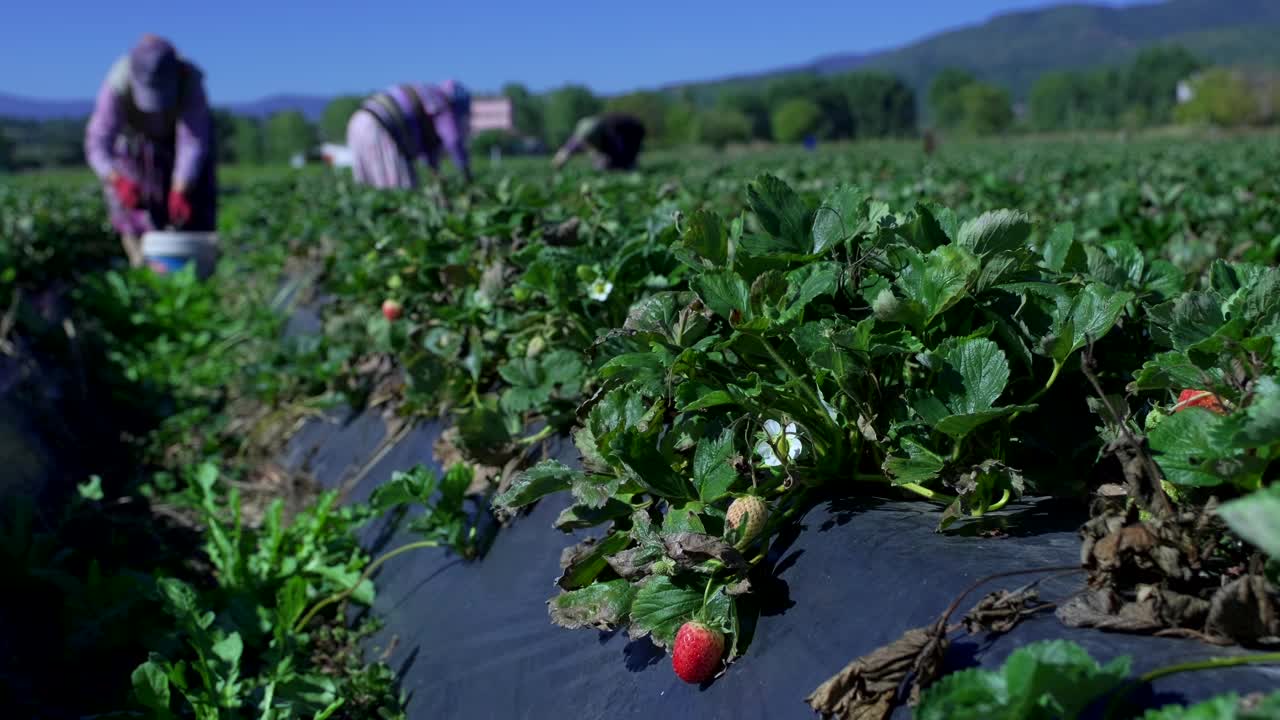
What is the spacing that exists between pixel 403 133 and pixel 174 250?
4.06m

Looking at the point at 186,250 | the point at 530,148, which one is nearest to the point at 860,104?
the point at 530,148

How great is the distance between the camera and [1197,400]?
5.19 ft

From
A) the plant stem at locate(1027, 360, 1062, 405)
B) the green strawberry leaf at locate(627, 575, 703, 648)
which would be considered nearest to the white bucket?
the green strawberry leaf at locate(627, 575, 703, 648)

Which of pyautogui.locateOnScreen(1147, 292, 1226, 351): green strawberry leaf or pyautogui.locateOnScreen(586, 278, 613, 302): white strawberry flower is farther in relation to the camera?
pyautogui.locateOnScreen(586, 278, 613, 302): white strawberry flower

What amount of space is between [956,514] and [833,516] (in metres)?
0.22

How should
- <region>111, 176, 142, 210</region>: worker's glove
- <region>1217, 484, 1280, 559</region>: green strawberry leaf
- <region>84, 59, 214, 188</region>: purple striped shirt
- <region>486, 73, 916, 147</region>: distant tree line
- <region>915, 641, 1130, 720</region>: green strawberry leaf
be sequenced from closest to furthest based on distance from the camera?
1. <region>1217, 484, 1280, 559</region>: green strawberry leaf
2. <region>915, 641, 1130, 720</region>: green strawberry leaf
3. <region>84, 59, 214, 188</region>: purple striped shirt
4. <region>111, 176, 142, 210</region>: worker's glove
5. <region>486, 73, 916, 147</region>: distant tree line

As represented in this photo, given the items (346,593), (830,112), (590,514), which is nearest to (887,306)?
(590,514)

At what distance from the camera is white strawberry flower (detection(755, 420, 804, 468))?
69.1 inches

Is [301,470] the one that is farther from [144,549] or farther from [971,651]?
[971,651]

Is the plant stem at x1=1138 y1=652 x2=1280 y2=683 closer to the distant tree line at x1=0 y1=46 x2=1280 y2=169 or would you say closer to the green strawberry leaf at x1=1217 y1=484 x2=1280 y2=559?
the green strawberry leaf at x1=1217 y1=484 x2=1280 y2=559

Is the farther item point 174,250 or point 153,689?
point 174,250

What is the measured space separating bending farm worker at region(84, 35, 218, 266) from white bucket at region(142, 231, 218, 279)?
1.15 ft

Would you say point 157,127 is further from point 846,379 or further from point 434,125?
point 846,379

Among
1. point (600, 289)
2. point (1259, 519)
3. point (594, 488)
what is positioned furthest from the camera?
point (600, 289)
